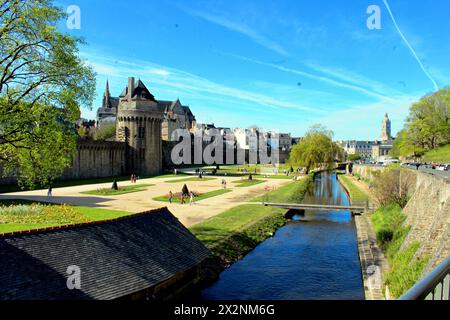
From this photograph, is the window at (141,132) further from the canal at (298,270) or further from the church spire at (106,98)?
the church spire at (106,98)

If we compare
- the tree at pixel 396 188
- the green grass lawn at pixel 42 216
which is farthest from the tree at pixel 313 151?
the green grass lawn at pixel 42 216

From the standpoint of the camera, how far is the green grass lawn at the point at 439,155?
5250 cm

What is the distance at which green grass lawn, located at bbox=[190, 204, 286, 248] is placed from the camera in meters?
22.8

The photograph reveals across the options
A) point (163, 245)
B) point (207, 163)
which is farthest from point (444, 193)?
point (207, 163)

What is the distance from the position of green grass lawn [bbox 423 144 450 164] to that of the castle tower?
45706 millimetres

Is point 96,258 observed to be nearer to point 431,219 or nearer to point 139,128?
point 431,219

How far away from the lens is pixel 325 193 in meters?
52.0

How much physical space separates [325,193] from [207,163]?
61.1 meters

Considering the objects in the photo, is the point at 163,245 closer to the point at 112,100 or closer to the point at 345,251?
the point at 345,251

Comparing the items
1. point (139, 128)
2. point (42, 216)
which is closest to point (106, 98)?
point (139, 128)

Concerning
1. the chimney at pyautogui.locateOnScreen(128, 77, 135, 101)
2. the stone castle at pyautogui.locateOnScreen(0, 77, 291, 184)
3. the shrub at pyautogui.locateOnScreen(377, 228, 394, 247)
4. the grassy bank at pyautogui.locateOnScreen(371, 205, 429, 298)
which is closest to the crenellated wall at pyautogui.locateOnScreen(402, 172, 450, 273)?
the grassy bank at pyautogui.locateOnScreen(371, 205, 429, 298)

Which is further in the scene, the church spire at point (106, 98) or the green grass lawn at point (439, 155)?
the church spire at point (106, 98)

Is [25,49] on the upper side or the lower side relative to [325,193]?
upper

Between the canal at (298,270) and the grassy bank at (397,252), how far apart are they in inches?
67.3
